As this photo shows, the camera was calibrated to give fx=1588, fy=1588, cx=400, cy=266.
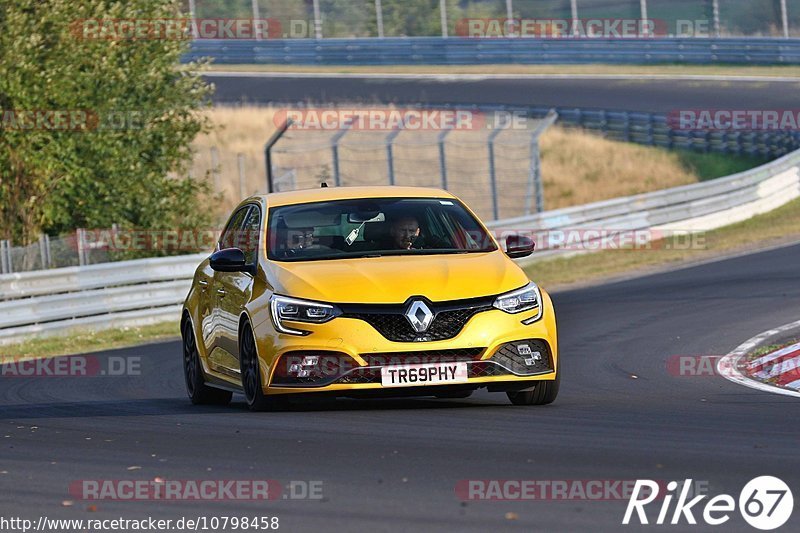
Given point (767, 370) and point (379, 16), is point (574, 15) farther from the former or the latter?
point (767, 370)

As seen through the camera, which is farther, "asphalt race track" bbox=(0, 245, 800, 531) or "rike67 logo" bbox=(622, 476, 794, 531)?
"asphalt race track" bbox=(0, 245, 800, 531)

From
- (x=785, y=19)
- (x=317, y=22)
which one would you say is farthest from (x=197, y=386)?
(x=317, y=22)

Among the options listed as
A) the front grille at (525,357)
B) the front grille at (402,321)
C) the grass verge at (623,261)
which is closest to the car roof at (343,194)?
the front grille at (402,321)

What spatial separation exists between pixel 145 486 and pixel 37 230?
2141 centimetres

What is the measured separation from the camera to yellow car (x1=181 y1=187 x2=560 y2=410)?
32.7ft

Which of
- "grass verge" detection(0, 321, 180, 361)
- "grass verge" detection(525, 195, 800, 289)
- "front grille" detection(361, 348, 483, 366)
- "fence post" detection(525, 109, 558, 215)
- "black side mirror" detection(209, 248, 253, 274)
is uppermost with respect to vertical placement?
"black side mirror" detection(209, 248, 253, 274)

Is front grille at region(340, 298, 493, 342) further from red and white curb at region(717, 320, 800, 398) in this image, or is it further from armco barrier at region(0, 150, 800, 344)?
armco barrier at region(0, 150, 800, 344)

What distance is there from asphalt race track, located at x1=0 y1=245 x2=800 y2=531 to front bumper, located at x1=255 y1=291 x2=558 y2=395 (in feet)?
0.72

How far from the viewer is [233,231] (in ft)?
40.5

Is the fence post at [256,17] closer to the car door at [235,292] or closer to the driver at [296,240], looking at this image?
the car door at [235,292]

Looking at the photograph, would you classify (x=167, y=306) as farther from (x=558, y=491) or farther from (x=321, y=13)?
(x=321, y=13)

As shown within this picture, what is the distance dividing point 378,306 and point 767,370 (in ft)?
14.8

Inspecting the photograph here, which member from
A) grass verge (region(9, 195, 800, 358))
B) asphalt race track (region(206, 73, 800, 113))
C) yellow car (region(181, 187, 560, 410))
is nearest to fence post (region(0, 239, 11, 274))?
grass verge (region(9, 195, 800, 358))

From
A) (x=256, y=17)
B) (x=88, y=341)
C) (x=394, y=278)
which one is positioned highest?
(x=256, y=17)
